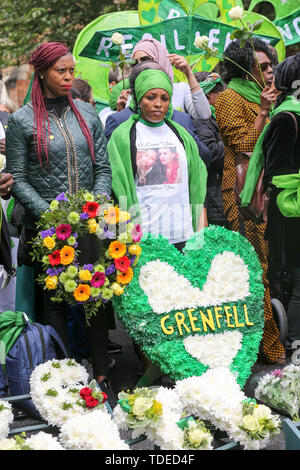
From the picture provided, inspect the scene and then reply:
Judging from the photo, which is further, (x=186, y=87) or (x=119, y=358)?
(x=186, y=87)

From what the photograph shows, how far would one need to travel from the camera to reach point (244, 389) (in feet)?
11.8

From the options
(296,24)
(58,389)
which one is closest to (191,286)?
(58,389)

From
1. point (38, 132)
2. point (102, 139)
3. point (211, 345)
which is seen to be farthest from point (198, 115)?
point (211, 345)

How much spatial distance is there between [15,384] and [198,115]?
1954mm

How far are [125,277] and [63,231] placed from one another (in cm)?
36

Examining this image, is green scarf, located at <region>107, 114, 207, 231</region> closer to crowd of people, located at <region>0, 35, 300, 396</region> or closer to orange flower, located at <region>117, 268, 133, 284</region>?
crowd of people, located at <region>0, 35, 300, 396</region>

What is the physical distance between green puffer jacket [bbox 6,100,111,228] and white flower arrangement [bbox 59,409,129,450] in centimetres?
123

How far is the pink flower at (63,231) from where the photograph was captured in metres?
3.11

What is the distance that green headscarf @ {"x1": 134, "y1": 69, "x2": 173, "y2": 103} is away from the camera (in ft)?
11.5

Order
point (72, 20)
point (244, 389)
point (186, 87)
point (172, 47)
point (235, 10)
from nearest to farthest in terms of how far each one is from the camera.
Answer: point (244, 389), point (235, 10), point (186, 87), point (172, 47), point (72, 20)

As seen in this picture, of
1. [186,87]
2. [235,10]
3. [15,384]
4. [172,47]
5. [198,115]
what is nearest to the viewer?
[15,384]

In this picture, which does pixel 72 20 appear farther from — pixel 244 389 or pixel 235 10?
pixel 244 389

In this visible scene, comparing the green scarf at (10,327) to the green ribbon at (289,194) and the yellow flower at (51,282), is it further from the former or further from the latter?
the green ribbon at (289,194)

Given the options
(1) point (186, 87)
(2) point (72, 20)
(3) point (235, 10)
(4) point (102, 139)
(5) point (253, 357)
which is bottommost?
(5) point (253, 357)
